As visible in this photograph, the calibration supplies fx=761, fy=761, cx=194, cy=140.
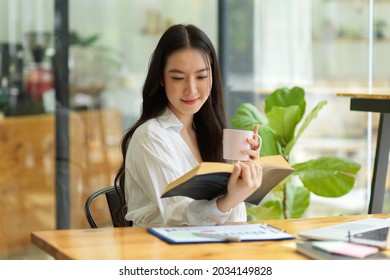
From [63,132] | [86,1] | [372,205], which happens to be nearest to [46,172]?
[63,132]

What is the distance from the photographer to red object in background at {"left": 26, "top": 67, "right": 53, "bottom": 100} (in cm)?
376

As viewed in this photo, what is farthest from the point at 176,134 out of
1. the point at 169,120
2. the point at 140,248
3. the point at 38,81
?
the point at 38,81

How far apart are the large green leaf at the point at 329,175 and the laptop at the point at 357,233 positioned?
121cm

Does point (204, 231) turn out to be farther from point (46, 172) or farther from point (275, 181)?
point (46, 172)

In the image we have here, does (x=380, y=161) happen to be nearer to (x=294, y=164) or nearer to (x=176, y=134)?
(x=294, y=164)

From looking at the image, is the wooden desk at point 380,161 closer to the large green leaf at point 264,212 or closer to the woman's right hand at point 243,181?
the large green leaf at point 264,212

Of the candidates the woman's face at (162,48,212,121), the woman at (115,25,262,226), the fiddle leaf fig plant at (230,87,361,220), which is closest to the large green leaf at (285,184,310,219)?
the fiddle leaf fig plant at (230,87,361,220)

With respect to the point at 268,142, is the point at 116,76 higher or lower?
higher

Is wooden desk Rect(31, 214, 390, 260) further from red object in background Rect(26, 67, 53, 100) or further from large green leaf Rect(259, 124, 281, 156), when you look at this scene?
red object in background Rect(26, 67, 53, 100)

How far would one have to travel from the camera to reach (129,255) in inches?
65.6

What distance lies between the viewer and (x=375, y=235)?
73.4 inches

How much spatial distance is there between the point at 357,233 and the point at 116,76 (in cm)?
234

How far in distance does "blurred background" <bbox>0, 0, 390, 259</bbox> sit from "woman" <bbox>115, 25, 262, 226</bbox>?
1.45m

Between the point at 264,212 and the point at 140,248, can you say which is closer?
the point at 140,248
